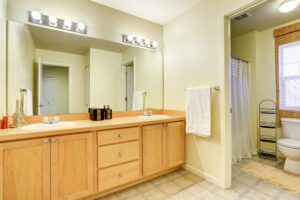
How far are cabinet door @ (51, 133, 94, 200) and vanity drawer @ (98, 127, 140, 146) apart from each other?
11 centimetres

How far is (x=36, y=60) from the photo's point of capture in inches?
69.9

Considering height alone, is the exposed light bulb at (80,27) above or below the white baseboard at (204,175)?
above

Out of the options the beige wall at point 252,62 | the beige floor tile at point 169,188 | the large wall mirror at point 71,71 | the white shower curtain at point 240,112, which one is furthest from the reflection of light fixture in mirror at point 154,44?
the beige floor tile at point 169,188

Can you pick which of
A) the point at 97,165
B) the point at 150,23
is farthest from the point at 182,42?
the point at 97,165

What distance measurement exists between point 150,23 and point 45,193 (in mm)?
2562

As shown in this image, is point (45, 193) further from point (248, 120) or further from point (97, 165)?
point (248, 120)

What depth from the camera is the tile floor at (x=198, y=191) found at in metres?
1.65

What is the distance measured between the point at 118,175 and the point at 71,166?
49 cm

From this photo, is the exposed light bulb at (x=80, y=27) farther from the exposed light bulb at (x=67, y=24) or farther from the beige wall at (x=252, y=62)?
the beige wall at (x=252, y=62)

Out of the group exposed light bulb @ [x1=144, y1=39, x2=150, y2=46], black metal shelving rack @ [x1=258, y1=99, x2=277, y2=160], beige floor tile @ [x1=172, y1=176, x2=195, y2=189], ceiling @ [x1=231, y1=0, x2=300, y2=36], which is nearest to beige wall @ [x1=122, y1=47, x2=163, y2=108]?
exposed light bulb @ [x1=144, y1=39, x2=150, y2=46]

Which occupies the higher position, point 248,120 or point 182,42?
point 182,42

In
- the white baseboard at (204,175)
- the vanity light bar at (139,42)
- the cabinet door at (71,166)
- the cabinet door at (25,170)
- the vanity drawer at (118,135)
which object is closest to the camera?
the cabinet door at (25,170)

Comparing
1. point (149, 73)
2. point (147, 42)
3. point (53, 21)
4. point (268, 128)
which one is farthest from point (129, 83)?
point (268, 128)

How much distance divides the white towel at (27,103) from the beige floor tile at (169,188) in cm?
169
